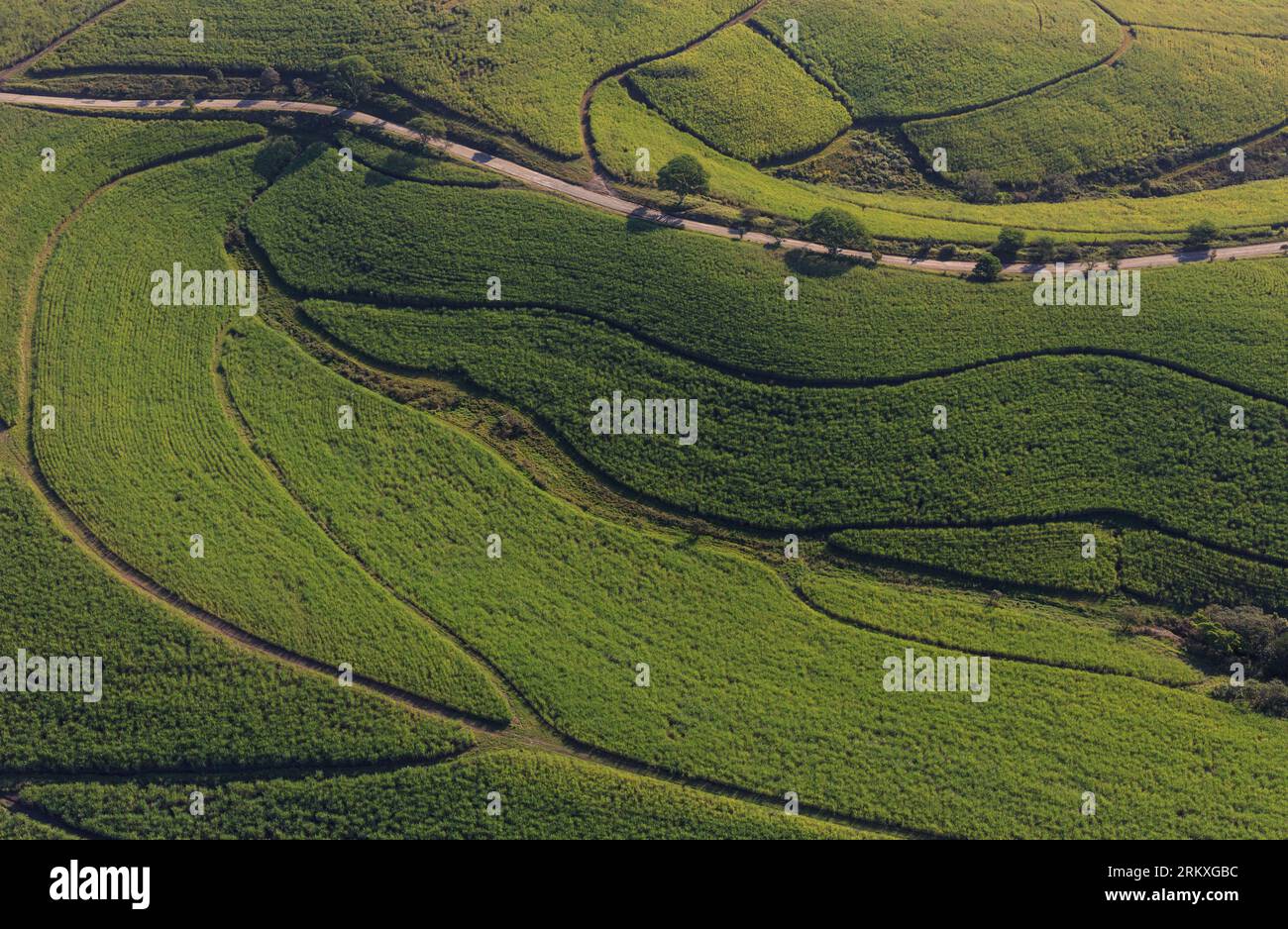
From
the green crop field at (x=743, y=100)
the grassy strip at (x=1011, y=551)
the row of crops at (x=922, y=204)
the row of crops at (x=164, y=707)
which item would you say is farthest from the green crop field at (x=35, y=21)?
→ the grassy strip at (x=1011, y=551)

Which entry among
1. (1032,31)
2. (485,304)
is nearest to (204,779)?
(485,304)

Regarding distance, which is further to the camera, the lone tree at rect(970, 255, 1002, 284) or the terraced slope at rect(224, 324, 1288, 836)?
the lone tree at rect(970, 255, 1002, 284)

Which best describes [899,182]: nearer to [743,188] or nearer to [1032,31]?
[743,188]

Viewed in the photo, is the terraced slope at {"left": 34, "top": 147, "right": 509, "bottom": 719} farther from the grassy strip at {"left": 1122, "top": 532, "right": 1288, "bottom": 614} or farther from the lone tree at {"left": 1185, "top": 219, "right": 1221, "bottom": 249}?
the lone tree at {"left": 1185, "top": 219, "right": 1221, "bottom": 249}

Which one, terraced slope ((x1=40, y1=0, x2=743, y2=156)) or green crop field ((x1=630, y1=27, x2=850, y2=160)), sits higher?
terraced slope ((x1=40, y1=0, x2=743, y2=156))

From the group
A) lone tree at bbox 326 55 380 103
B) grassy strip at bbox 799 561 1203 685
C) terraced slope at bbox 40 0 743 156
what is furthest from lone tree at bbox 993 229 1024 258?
lone tree at bbox 326 55 380 103

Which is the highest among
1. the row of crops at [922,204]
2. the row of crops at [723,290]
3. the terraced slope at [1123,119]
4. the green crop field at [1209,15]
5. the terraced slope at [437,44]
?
the green crop field at [1209,15]

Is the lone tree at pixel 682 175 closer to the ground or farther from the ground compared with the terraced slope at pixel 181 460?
farther from the ground

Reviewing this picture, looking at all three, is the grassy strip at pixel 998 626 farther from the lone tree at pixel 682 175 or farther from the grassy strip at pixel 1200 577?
the lone tree at pixel 682 175
